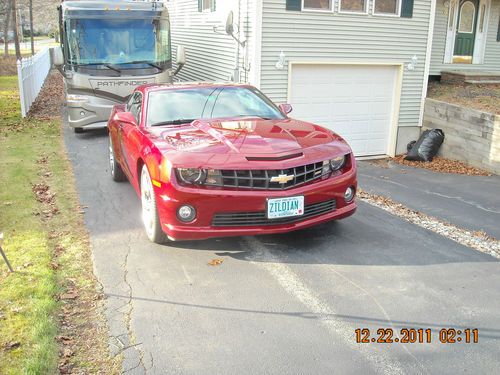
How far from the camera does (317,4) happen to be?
37.7 ft

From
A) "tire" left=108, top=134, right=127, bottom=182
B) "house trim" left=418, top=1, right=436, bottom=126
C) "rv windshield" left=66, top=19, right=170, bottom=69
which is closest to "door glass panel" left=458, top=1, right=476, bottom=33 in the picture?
"house trim" left=418, top=1, right=436, bottom=126

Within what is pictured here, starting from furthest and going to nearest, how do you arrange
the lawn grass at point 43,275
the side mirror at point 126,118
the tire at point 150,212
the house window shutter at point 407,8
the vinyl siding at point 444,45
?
the vinyl siding at point 444,45, the house window shutter at point 407,8, the side mirror at point 126,118, the tire at point 150,212, the lawn grass at point 43,275

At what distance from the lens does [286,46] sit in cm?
1128

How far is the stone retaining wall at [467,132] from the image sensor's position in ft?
38.0

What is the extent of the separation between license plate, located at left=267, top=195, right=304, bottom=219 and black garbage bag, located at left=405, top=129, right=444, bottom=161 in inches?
358

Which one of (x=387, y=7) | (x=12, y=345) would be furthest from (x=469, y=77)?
(x=12, y=345)

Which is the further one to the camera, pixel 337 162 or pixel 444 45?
pixel 444 45

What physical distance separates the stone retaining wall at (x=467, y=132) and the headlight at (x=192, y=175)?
9.12 m

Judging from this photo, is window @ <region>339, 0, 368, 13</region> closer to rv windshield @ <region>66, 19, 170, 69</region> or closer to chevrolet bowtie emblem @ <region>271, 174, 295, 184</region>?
rv windshield @ <region>66, 19, 170, 69</region>

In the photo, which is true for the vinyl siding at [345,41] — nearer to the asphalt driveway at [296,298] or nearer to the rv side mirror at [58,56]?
the rv side mirror at [58,56]

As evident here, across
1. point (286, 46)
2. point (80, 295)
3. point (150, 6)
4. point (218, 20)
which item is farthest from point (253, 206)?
point (218, 20)

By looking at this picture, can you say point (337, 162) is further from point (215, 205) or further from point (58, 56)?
point (58, 56)
